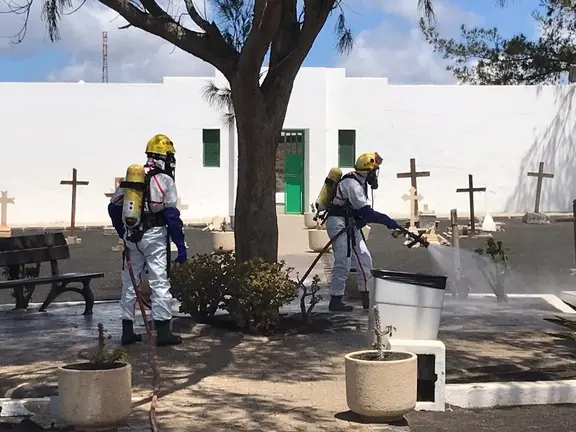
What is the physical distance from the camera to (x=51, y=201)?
1043 inches

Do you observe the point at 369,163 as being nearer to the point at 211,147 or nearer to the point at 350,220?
the point at 350,220

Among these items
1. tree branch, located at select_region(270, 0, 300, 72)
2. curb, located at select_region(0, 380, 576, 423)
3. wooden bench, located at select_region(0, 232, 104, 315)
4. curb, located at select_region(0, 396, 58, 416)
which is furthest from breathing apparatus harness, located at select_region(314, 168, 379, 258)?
curb, located at select_region(0, 396, 58, 416)

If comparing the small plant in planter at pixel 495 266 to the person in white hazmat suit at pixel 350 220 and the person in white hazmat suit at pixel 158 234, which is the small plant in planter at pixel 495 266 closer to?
the person in white hazmat suit at pixel 350 220

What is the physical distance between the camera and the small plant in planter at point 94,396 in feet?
16.9

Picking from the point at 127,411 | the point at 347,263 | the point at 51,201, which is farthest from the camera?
the point at 51,201

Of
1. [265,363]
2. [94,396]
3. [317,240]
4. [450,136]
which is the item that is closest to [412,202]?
[317,240]

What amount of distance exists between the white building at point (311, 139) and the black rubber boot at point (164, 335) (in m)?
18.6

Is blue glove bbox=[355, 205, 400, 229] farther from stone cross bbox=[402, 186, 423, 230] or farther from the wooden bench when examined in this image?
stone cross bbox=[402, 186, 423, 230]

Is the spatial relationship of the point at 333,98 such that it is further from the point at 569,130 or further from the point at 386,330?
the point at 386,330

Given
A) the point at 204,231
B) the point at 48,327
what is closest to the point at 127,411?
the point at 48,327

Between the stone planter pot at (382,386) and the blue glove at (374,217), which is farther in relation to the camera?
the blue glove at (374,217)

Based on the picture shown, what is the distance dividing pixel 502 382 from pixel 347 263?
3269 millimetres

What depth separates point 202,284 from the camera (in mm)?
8266

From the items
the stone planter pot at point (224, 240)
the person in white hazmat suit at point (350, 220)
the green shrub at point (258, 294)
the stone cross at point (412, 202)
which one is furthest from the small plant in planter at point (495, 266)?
the stone cross at point (412, 202)
